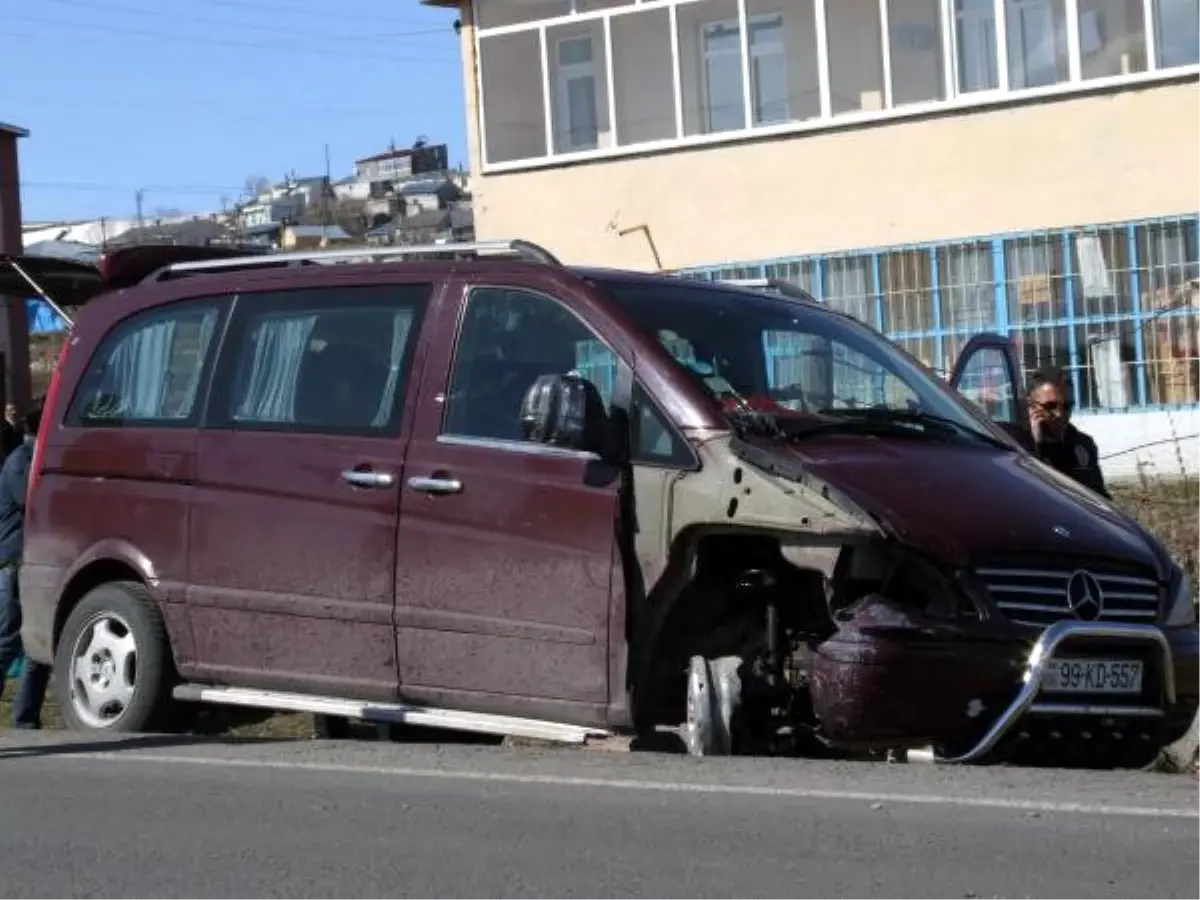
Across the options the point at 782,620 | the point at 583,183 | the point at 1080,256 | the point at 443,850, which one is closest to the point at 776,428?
the point at 782,620

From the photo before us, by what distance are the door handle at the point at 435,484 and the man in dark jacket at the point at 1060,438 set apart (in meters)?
3.38

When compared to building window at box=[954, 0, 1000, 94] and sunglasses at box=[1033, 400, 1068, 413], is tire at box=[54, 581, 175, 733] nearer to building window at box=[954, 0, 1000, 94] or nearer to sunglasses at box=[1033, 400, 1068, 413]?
sunglasses at box=[1033, 400, 1068, 413]

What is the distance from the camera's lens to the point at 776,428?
23.3 ft

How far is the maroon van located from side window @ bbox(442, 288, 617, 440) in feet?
0.04

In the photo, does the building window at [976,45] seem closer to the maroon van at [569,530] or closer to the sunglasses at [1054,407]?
the sunglasses at [1054,407]

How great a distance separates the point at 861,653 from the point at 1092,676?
2.71 feet

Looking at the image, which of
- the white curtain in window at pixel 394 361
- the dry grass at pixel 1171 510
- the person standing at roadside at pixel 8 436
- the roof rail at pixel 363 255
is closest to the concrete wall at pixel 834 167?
the dry grass at pixel 1171 510

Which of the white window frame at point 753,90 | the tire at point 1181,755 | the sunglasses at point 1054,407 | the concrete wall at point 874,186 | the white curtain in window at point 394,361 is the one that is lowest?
the tire at point 1181,755

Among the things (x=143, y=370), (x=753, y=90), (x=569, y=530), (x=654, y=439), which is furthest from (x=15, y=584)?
(x=753, y=90)

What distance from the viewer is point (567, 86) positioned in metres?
22.5

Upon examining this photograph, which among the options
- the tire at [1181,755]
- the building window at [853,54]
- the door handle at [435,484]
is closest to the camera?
the door handle at [435,484]

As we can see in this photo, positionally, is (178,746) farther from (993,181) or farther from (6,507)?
(993,181)

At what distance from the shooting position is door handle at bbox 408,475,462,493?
24.5ft

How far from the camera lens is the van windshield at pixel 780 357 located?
7.41 m
